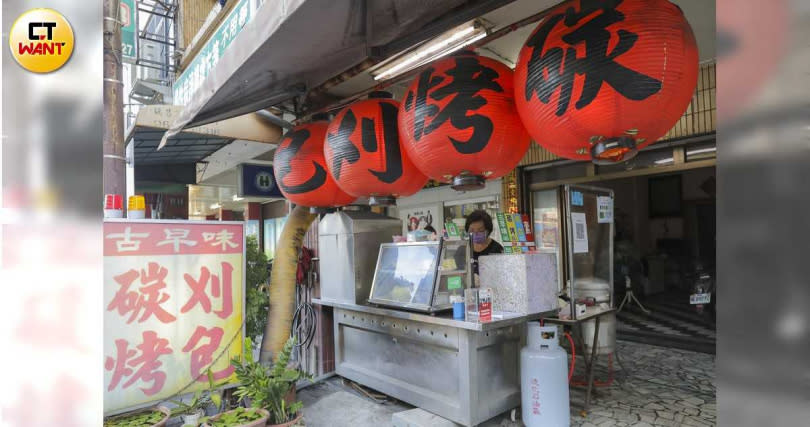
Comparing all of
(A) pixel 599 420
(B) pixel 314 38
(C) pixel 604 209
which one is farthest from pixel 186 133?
(A) pixel 599 420

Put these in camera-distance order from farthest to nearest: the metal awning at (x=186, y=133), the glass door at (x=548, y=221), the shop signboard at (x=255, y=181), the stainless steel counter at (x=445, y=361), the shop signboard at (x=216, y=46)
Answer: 1. the glass door at (x=548, y=221)
2. the shop signboard at (x=255, y=181)
3. the metal awning at (x=186, y=133)
4. the shop signboard at (x=216, y=46)
5. the stainless steel counter at (x=445, y=361)

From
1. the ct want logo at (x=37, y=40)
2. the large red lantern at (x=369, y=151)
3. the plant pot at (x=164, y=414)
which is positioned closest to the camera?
the ct want logo at (x=37, y=40)

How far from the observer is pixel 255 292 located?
17.6 ft

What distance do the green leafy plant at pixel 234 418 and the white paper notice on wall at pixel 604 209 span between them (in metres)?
4.74

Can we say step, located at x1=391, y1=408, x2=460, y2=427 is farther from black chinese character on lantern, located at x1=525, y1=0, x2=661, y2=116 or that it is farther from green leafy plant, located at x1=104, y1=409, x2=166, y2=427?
black chinese character on lantern, located at x1=525, y1=0, x2=661, y2=116

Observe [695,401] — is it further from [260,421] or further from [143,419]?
[143,419]

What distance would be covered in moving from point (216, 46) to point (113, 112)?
2362 millimetres

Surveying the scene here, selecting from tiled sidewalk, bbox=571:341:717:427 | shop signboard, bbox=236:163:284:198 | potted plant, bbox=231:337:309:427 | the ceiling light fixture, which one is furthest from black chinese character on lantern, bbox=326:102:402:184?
shop signboard, bbox=236:163:284:198

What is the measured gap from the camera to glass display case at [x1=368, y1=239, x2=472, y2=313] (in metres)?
4.97

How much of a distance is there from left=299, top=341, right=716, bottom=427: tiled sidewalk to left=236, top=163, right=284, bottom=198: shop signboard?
3.90m

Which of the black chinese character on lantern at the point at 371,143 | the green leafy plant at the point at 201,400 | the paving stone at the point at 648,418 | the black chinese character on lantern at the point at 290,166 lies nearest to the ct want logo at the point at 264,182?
the black chinese character on lantern at the point at 290,166

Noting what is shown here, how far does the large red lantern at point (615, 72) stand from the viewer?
7.73 feet

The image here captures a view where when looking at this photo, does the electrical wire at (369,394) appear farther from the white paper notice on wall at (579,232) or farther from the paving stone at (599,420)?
the white paper notice on wall at (579,232)

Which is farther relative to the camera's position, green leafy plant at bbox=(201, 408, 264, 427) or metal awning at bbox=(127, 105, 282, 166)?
metal awning at bbox=(127, 105, 282, 166)
